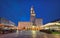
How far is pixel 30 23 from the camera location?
130 m
